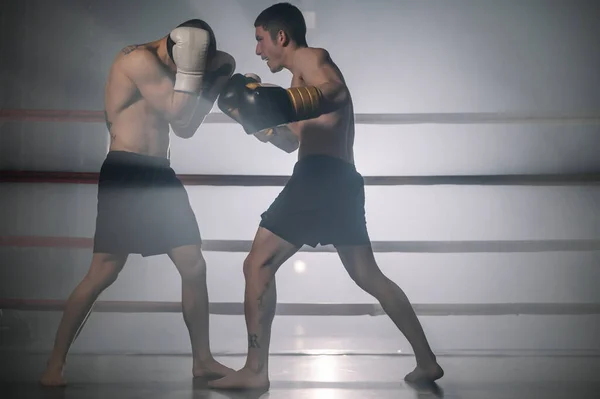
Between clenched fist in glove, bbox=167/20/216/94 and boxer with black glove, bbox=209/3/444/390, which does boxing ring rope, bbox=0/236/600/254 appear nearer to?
boxer with black glove, bbox=209/3/444/390

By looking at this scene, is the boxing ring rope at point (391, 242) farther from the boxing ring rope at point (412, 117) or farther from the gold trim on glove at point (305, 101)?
the gold trim on glove at point (305, 101)

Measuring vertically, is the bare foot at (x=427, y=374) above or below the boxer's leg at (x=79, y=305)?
below

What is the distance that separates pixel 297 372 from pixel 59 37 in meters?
1.22

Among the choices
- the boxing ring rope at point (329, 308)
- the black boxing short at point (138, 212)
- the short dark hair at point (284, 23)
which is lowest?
the boxing ring rope at point (329, 308)

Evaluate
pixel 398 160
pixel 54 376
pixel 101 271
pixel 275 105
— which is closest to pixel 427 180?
pixel 398 160

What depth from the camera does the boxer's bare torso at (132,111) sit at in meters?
1.47

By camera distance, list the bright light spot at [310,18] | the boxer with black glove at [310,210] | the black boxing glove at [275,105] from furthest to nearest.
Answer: the bright light spot at [310,18], the boxer with black glove at [310,210], the black boxing glove at [275,105]

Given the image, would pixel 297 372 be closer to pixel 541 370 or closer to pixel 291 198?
pixel 291 198

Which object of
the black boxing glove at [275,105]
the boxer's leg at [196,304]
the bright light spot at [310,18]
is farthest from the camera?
the bright light spot at [310,18]

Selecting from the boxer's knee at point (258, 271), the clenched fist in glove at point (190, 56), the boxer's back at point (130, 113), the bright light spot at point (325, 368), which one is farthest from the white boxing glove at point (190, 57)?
the bright light spot at point (325, 368)

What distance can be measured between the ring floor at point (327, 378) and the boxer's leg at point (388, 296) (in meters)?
0.07

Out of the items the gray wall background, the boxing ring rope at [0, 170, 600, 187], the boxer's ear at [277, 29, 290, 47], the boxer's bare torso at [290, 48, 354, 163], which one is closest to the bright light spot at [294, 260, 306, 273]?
the gray wall background

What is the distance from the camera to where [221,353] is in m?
1.72

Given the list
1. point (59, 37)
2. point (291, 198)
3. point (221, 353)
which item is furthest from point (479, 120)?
point (59, 37)
